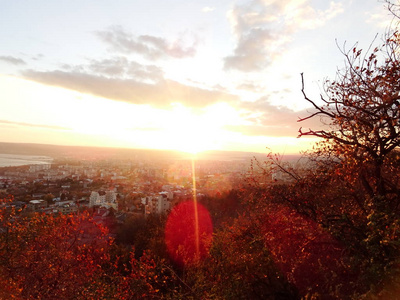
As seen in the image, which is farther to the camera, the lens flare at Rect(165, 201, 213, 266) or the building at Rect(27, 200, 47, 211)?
the building at Rect(27, 200, 47, 211)

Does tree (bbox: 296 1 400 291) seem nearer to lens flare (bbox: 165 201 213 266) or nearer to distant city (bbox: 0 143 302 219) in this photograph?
distant city (bbox: 0 143 302 219)

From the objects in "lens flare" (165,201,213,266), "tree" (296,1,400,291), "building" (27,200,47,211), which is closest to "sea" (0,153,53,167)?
"building" (27,200,47,211)

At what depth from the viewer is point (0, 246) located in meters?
9.59

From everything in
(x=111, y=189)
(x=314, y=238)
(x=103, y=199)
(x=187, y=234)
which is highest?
(x=314, y=238)

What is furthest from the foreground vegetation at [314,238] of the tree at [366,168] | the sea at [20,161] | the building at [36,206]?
the sea at [20,161]

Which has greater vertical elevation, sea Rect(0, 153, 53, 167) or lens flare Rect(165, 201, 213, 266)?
lens flare Rect(165, 201, 213, 266)

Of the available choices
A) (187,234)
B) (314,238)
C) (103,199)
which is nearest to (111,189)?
(103,199)

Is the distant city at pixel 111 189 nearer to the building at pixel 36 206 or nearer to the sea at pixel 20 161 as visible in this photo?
the building at pixel 36 206

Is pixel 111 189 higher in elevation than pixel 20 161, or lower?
lower

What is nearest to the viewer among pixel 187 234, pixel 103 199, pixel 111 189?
pixel 187 234

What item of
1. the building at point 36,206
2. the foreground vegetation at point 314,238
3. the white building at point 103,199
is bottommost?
the white building at point 103,199

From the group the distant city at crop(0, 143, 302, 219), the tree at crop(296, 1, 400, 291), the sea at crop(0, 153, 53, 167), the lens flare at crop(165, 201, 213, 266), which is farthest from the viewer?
the sea at crop(0, 153, 53, 167)

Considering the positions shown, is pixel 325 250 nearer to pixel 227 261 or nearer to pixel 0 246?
pixel 227 261

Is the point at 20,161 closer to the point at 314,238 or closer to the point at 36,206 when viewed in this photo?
the point at 36,206
